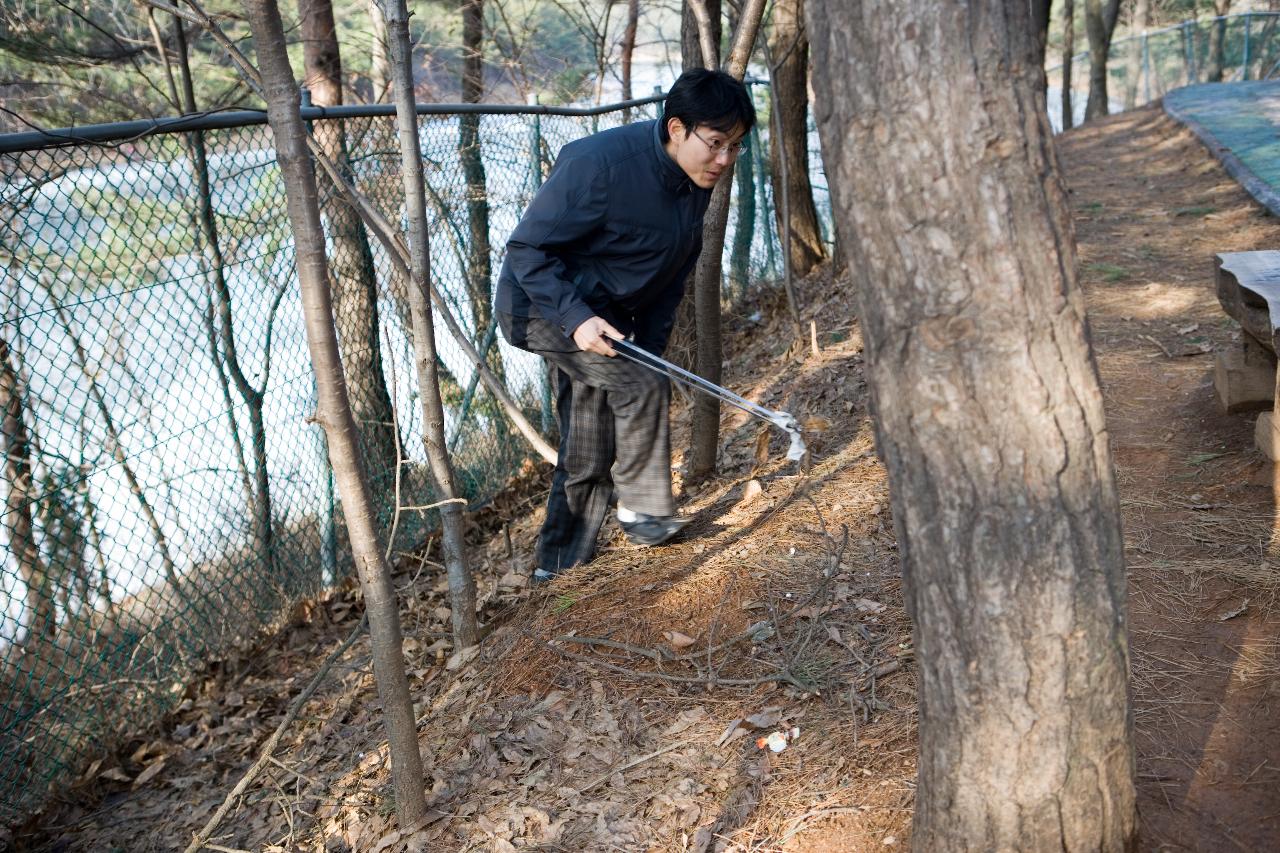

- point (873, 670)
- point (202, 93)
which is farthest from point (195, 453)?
point (202, 93)

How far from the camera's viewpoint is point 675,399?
21.7 ft

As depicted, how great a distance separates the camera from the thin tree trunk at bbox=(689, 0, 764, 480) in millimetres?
4215

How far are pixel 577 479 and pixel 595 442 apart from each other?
0.19 m

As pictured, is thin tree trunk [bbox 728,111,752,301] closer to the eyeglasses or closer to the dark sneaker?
the dark sneaker

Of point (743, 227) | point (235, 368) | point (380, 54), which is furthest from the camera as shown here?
point (743, 227)

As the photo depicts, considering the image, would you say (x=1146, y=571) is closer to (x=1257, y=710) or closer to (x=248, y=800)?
(x=1257, y=710)

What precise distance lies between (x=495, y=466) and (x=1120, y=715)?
14.3 feet

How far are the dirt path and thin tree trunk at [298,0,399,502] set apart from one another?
308 centimetres

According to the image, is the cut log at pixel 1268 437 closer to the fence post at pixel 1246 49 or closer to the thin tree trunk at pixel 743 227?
the thin tree trunk at pixel 743 227

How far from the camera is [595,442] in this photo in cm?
392

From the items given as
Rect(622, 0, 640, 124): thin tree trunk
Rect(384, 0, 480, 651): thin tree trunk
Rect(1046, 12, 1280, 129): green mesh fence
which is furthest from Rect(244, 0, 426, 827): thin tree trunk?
Rect(1046, 12, 1280, 129): green mesh fence

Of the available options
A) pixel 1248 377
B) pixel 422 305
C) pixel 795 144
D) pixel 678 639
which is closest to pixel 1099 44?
pixel 795 144

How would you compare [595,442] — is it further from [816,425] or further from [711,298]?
[816,425]

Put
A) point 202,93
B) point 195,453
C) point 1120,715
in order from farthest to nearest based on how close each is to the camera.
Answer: point 202,93 < point 195,453 < point 1120,715
